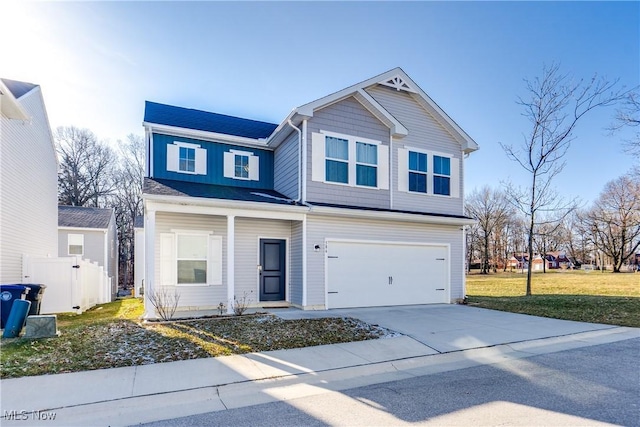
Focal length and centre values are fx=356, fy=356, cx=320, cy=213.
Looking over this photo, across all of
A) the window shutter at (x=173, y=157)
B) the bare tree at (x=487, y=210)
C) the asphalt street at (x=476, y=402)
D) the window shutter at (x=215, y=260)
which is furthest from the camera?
the bare tree at (x=487, y=210)

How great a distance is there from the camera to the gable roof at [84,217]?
1980 centimetres

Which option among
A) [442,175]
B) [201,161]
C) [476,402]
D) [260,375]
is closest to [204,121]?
[201,161]

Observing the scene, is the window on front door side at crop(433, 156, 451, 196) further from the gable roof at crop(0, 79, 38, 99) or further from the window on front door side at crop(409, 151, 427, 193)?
the gable roof at crop(0, 79, 38, 99)

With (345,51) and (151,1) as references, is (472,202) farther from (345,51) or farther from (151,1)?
(151,1)

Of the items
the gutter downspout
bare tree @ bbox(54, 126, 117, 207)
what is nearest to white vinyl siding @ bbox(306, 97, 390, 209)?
the gutter downspout

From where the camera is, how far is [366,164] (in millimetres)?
11656

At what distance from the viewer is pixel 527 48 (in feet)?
45.9

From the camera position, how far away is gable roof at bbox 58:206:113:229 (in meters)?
19.8

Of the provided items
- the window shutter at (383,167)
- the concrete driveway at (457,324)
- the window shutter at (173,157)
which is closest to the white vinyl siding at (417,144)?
the window shutter at (383,167)

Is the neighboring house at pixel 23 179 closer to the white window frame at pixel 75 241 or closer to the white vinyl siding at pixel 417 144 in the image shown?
the white window frame at pixel 75 241

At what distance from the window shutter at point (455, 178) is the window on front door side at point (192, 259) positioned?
29.0 feet

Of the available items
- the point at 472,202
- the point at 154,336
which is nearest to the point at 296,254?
the point at 154,336

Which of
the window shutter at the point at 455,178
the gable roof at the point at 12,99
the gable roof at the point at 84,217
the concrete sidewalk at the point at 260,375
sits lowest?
the concrete sidewalk at the point at 260,375

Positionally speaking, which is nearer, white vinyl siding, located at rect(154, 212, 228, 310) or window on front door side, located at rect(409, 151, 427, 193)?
white vinyl siding, located at rect(154, 212, 228, 310)
